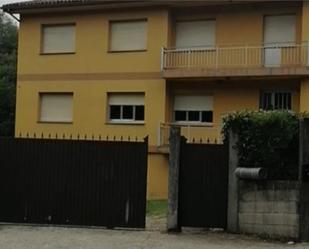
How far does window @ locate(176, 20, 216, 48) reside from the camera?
26703 mm

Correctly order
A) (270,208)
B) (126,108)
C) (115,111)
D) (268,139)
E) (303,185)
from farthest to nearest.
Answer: (115,111) < (126,108) < (268,139) < (270,208) < (303,185)

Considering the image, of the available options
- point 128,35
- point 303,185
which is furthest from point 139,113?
point 303,185

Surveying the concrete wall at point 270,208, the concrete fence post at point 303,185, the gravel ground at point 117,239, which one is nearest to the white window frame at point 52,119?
the gravel ground at point 117,239

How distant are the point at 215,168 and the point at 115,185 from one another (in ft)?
7.04

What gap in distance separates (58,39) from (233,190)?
18.5 metres

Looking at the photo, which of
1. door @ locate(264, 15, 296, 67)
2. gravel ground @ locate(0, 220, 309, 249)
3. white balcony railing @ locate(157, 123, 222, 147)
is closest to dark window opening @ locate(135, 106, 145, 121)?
white balcony railing @ locate(157, 123, 222, 147)

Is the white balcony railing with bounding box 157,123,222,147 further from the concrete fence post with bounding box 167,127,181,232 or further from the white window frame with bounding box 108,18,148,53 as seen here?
the concrete fence post with bounding box 167,127,181,232

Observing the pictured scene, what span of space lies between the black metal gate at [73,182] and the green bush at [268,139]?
6.63ft

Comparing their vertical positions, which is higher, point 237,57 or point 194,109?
point 237,57


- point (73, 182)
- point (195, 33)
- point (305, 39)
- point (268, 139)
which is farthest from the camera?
point (195, 33)

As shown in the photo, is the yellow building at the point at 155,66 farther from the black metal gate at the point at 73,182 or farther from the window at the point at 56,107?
the black metal gate at the point at 73,182

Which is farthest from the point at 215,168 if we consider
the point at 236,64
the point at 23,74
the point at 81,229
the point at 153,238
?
the point at 23,74

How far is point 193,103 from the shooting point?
2716cm

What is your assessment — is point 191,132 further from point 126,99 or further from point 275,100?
point 275,100
